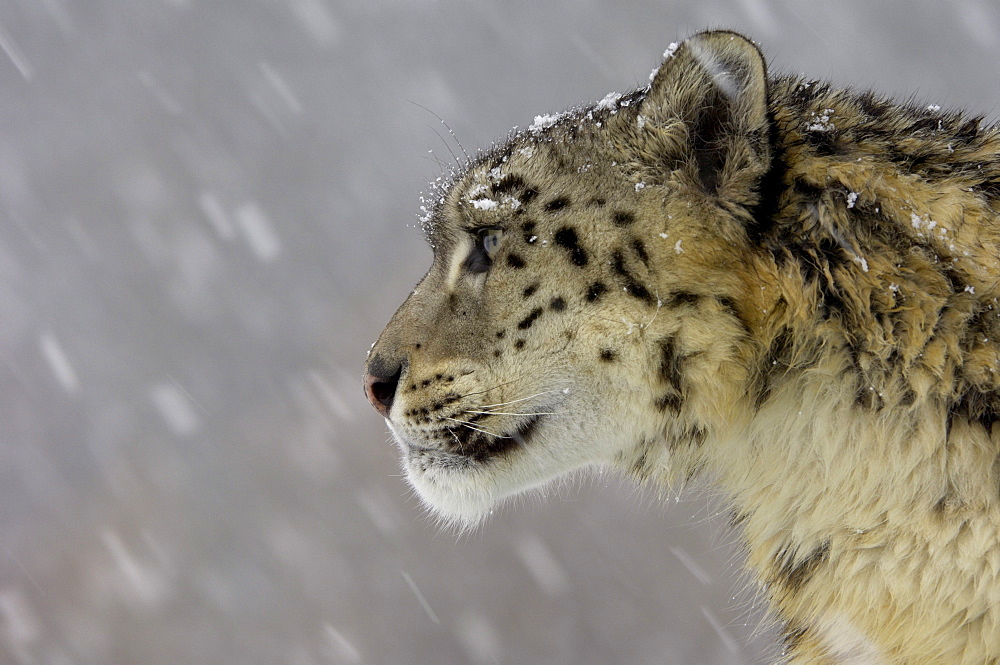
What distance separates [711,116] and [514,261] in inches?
35.2

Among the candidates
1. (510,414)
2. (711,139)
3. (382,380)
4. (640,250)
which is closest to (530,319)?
(510,414)

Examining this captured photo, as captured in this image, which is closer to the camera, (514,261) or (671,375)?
(671,375)

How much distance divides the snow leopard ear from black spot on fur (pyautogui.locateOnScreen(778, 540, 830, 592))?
1.23m

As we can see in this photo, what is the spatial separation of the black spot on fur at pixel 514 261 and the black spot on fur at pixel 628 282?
0.38 metres

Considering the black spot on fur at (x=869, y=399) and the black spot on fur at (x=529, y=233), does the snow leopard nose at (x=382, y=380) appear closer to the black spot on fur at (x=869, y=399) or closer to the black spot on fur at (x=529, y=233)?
the black spot on fur at (x=529, y=233)

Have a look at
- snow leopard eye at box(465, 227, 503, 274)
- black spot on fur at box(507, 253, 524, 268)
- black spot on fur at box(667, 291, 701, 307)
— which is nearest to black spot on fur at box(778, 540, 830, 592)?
black spot on fur at box(667, 291, 701, 307)

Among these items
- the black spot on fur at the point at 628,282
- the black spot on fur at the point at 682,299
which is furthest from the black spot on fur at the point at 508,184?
the black spot on fur at the point at 682,299

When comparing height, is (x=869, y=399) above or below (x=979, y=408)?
above

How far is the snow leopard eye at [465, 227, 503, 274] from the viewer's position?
3.52 meters

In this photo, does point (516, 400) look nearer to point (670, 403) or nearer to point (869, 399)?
point (670, 403)

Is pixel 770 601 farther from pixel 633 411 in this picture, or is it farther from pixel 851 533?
pixel 633 411

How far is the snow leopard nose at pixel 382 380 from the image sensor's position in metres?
3.68

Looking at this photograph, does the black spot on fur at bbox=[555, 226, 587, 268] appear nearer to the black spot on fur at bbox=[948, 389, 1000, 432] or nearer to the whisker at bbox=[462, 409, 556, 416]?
the whisker at bbox=[462, 409, 556, 416]

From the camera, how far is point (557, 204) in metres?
3.36
